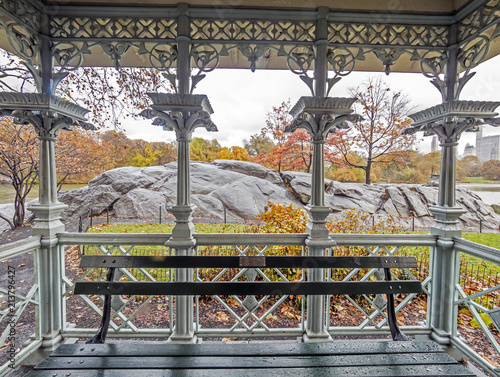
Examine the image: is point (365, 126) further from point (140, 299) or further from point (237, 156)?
point (140, 299)

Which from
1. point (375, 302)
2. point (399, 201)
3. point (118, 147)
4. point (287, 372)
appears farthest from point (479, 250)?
point (118, 147)

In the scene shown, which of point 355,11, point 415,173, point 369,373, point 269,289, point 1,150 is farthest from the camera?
point 415,173

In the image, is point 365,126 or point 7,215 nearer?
point 7,215

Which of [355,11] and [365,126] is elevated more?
[355,11]

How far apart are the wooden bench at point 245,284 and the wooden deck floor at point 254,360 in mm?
287

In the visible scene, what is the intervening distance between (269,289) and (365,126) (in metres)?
4.87

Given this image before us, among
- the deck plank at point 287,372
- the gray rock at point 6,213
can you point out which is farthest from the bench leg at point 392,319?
the gray rock at point 6,213

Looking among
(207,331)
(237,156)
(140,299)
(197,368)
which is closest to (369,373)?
(197,368)

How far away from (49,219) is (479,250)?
4.03 metres

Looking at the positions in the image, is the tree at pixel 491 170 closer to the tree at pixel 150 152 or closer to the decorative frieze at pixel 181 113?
the decorative frieze at pixel 181 113

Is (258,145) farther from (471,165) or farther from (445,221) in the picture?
(471,165)

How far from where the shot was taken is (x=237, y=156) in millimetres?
5047

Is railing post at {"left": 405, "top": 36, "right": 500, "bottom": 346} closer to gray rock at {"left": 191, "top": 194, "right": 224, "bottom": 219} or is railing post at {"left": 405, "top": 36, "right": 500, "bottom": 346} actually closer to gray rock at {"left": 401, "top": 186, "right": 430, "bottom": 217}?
gray rock at {"left": 401, "top": 186, "right": 430, "bottom": 217}

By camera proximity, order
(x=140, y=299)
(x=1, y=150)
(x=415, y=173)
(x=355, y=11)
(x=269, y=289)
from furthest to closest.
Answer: (x=415, y=173)
(x=1, y=150)
(x=140, y=299)
(x=355, y=11)
(x=269, y=289)
